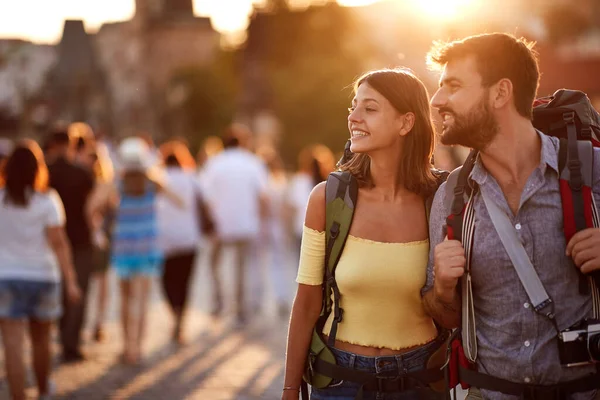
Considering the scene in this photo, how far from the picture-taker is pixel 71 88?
74.2 m

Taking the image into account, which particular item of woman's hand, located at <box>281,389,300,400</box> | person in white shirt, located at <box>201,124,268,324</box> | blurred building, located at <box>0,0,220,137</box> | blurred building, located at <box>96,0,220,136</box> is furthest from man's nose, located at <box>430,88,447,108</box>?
blurred building, located at <box>96,0,220,136</box>

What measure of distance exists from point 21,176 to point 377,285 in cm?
466

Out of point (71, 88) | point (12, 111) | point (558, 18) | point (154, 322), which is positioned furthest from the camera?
point (12, 111)

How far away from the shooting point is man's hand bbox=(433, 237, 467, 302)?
3676 millimetres

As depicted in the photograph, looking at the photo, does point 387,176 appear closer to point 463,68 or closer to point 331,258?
point 331,258

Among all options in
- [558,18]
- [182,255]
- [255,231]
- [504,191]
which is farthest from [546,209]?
[558,18]

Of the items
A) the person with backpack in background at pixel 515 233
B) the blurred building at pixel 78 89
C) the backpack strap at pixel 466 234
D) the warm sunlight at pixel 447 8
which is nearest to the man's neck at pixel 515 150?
the person with backpack in background at pixel 515 233

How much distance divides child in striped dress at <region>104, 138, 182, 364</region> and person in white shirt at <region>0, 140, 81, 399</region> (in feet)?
8.34

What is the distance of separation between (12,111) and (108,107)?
1885 centimetres

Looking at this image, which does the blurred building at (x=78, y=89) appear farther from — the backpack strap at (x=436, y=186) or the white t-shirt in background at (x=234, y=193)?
the backpack strap at (x=436, y=186)

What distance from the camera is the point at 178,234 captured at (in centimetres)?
1221

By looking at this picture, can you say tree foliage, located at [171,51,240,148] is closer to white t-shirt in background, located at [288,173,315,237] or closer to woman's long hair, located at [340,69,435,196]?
white t-shirt in background, located at [288,173,315,237]

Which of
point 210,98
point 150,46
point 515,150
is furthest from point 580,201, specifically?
point 150,46

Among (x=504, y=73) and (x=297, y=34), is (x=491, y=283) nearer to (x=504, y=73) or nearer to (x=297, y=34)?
(x=504, y=73)
